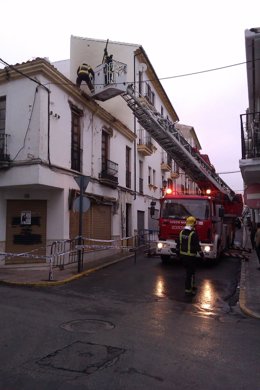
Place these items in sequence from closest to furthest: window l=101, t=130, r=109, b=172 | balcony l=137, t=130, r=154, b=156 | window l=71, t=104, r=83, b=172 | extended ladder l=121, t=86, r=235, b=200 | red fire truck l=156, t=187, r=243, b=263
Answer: red fire truck l=156, t=187, r=243, b=263, window l=71, t=104, r=83, b=172, extended ladder l=121, t=86, r=235, b=200, window l=101, t=130, r=109, b=172, balcony l=137, t=130, r=154, b=156

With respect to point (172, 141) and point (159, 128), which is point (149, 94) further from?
point (159, 128)

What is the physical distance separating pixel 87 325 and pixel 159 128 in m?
10.9

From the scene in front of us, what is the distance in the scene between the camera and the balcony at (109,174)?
18.9m

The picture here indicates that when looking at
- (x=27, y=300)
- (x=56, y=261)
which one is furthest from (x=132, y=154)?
(x=27, y=300)

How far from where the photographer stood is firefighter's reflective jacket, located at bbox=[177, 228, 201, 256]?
33.6 feet

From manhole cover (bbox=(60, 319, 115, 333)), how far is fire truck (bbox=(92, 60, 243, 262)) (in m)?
7.97

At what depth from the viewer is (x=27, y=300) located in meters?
9.14

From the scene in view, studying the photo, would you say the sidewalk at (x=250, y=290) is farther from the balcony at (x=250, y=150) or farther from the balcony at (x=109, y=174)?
the balcony at (x=109, y=174)

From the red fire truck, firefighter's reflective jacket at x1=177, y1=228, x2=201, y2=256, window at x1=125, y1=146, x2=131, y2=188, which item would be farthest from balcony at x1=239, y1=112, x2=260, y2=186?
window at x1=125, y1=146, x2=131, y2=188

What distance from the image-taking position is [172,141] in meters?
17.2

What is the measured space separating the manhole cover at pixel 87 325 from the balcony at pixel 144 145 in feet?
58.2

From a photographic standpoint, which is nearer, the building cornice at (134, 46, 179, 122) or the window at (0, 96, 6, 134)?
the window at (0, 96, 6, 134)

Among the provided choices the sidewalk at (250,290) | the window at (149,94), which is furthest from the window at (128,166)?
the sidewalk at (250,290)

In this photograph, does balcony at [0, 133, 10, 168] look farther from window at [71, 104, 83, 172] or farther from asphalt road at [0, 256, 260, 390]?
asphalt road at [0, 256, 260, 390]
